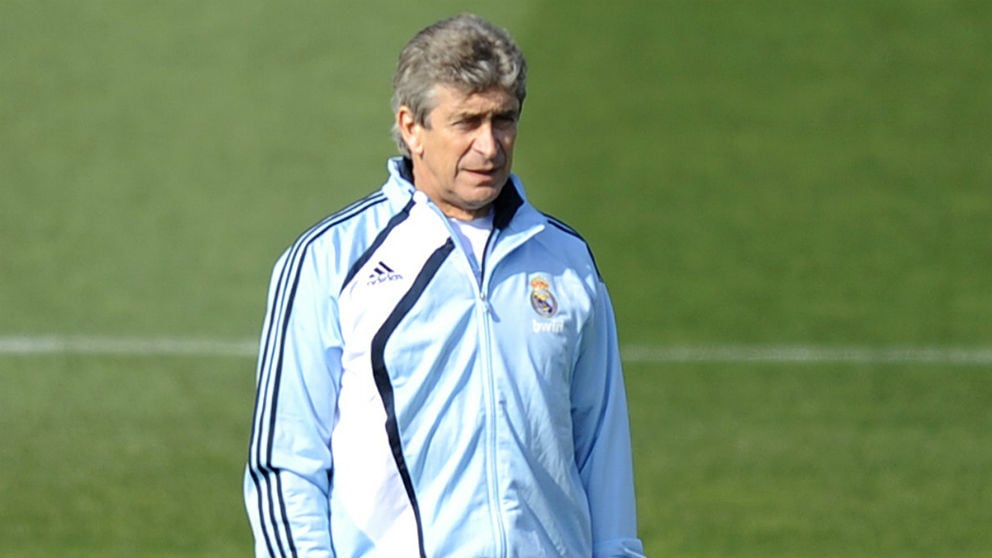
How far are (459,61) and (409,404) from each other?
2.36ft

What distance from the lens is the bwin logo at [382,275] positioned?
12.2ft

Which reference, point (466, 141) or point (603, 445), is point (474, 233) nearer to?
point (466, 141)

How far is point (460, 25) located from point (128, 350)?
26.4 feet

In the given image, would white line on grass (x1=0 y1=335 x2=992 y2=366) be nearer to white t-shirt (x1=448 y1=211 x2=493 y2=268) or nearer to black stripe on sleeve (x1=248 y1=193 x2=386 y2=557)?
white t-shirt (x1=448 y1=211 x2=493 y2=268)

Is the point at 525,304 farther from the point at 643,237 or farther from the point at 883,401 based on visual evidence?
the point at 643,237

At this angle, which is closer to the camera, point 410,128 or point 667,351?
point 410,128

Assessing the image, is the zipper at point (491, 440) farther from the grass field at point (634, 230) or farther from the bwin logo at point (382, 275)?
the grass field at point (634, 230)

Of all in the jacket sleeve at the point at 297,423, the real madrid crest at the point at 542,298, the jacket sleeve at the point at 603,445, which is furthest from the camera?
the jacket sleeve at the point at 603,445

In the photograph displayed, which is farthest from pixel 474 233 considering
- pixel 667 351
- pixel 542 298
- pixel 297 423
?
pixel 667 351

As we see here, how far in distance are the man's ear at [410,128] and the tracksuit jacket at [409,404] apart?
0.43 feet

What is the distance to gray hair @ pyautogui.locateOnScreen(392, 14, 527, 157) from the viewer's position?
3691 mm

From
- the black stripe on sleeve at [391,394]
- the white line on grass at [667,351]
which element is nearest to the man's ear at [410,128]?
the black stripe on sleeve at [391,394]

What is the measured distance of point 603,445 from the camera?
3920mm

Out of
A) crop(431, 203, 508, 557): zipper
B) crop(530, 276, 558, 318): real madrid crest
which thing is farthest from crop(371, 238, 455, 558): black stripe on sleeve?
crop(530, 276, 558, 318): real madrid crest
